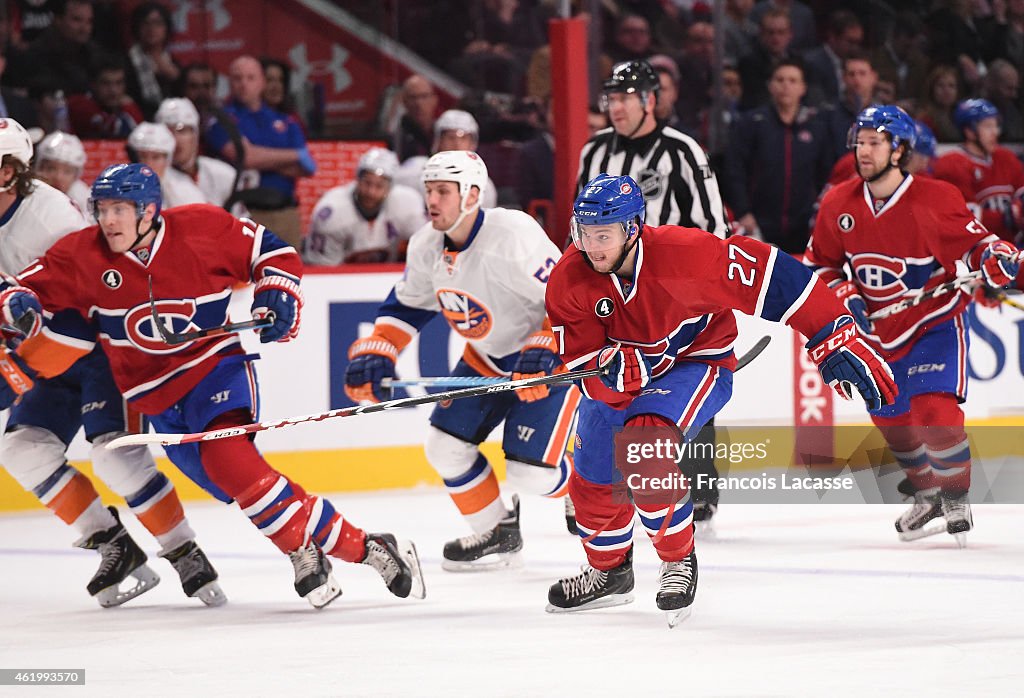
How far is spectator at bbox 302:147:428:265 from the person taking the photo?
21.7 ft

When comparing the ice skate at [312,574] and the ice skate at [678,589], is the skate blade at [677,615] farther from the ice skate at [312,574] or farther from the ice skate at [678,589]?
the ice skate at [312,574]

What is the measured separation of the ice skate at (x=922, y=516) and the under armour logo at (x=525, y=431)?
49.7 inches

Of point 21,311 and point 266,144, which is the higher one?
point 266,144

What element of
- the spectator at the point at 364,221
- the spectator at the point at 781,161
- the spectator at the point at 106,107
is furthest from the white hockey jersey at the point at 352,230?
the spectator at the point at 781,161

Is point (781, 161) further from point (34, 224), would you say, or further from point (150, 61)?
point (34, 224)

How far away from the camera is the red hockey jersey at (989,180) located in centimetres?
716

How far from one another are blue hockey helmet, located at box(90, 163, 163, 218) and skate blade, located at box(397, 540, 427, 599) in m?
1.08

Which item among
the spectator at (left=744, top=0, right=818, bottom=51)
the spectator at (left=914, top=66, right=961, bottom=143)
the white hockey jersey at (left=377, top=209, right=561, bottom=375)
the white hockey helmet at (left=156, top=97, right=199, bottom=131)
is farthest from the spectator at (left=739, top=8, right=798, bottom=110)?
the white hockey jersey at (left=377, top=209, right=561, bottom=375)

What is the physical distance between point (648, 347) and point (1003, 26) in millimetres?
5266

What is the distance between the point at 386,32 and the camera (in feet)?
24.2

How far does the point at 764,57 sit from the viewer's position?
7.64m

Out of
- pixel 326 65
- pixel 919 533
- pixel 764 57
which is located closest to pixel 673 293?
pixel 919 533

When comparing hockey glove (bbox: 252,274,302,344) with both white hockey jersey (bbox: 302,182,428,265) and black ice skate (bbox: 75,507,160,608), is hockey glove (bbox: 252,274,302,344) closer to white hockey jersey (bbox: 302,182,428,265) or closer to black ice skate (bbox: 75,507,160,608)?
black ice skate (bbox: 75,507,160,608)

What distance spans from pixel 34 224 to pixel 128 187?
0.68 m
